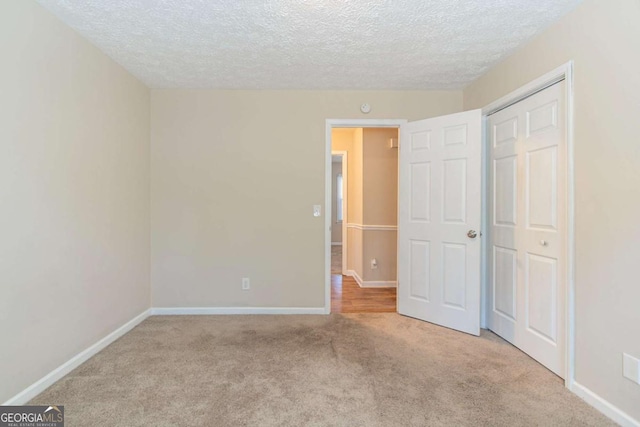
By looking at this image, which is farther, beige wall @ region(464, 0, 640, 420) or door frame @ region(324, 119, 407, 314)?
door frame @ region(324, 119, 407, 314)

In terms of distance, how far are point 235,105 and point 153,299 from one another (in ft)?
7.33

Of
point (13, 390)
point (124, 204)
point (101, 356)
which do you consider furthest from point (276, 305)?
point (13, 390)

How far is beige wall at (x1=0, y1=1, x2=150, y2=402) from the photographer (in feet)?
5.80

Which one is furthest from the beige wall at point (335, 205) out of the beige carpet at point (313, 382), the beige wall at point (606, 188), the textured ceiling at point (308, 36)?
the beige wall at point (606, 188)

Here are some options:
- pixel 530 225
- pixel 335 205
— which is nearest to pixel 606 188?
pixel 530 225

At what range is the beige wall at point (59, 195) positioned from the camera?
1.77 m

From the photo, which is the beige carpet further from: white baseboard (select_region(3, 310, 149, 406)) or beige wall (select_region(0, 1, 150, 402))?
beige wall (select_region(0, 1, 150, 402))

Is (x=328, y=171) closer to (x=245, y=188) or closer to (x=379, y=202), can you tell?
(x=245, y=188)

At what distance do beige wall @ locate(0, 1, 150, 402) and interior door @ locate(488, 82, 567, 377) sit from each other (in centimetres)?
332

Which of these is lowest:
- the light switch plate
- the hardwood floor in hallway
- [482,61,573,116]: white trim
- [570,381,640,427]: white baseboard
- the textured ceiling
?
the hardwood floor in hallway

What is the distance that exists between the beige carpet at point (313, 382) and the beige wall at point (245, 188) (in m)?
0.58

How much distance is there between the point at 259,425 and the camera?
165 centimetres

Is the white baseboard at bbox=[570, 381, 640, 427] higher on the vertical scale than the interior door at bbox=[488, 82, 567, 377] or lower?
lower

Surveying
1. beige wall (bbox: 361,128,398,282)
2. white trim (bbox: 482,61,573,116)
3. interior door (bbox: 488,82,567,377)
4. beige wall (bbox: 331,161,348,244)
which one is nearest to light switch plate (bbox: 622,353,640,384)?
interior door (bbox: 488,82,567,377)
